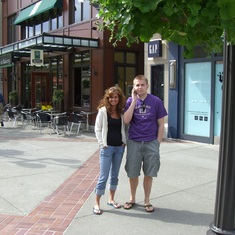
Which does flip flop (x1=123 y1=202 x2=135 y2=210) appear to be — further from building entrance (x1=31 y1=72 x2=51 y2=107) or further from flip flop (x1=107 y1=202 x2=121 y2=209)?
building entrance (x1=31 y1=72 x2=51 y2=107)

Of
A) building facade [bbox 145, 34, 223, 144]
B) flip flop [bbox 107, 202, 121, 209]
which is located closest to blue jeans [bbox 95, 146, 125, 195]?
flip flop [bbox 107, 202, 121, 209]

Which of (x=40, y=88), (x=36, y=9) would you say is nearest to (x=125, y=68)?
(x=40, y=88)

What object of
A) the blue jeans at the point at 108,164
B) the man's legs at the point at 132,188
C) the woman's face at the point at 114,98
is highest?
the woman's face at the point at 114,98

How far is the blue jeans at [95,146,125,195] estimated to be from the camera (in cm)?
451

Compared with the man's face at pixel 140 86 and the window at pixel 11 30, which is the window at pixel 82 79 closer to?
the window at pixel 11 30

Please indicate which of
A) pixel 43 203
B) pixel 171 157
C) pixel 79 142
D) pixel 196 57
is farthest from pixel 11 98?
pixel 43 203

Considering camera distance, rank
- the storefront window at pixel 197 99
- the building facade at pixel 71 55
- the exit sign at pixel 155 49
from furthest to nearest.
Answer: the building facade at pixel 71 55
the exit sign at pixel 155 49
the storefront window at pixel 197 99

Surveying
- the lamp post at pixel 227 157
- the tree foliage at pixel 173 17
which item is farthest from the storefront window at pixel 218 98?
the tree foliage at pixel 173 17

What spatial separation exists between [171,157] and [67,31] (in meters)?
9.39

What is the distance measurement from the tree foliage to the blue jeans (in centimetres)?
188

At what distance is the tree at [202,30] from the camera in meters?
2.30

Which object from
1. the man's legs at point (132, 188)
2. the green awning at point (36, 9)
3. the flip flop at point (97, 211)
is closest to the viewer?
the flip flop at point (97, 211)

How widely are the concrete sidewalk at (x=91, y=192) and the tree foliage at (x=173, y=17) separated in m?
2.34

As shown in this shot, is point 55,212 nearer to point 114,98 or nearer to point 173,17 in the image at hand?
point 114,98
